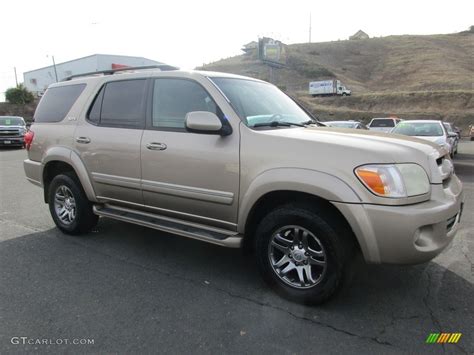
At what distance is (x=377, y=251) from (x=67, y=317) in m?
2.43

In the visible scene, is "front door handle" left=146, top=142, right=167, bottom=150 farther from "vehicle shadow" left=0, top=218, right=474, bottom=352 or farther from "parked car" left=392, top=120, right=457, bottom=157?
"parked car" left=392, top=120, right=457, bottom=157

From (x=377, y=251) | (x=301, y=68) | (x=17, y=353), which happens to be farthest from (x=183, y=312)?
(x=301, y=68)

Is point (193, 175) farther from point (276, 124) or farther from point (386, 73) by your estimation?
point (386, 73)

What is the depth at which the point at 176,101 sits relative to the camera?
420cm

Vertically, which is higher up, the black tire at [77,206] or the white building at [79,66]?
the white building at [79,66]

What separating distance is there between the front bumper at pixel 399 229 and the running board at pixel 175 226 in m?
1.09

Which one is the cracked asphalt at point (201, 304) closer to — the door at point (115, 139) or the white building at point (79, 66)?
the door at point (115, 139)

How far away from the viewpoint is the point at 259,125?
3826 millimetres

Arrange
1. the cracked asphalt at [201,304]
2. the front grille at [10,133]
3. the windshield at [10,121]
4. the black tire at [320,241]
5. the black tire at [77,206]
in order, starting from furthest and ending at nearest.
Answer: the windshield at [10,121]
the front grille at [10,133]
the black tire at [77,206]
the black tire at [320,241]
the cracked asphalt at [201,304]

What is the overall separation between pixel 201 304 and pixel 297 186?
4.16ft

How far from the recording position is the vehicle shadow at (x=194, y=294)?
3162 millimetres

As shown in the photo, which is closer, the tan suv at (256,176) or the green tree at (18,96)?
the tan suv at (256,176)

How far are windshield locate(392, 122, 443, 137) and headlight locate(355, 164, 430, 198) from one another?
10.3m

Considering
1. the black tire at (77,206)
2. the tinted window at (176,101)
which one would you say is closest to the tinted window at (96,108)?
the black tire at (77,206)
